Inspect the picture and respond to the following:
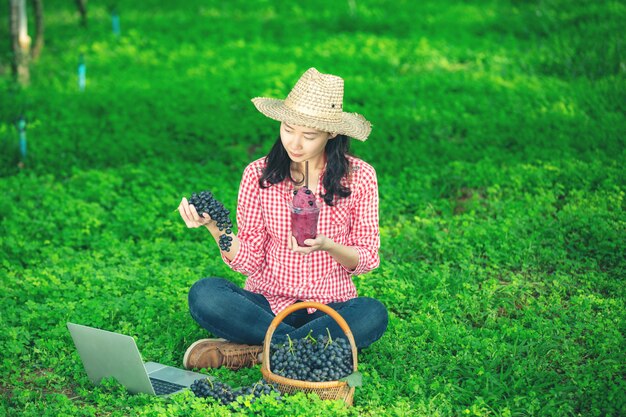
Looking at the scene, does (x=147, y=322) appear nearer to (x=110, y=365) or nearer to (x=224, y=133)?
(x=110, y=365)

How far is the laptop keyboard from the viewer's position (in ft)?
15.4

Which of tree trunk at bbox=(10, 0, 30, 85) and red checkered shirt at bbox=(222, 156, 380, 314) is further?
tree trunk at bbox=(10, 0, 30, 85)

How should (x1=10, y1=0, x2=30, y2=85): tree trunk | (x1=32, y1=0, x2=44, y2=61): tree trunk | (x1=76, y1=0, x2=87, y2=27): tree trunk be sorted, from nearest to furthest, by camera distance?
(x1=10, y1=0, x2=30, y2=85): tree trunk < (x1=32, y1=0, x2=44, y2=61): tree trunk < (x1=76, y1=0, x2=87, y2=27): tree trunk

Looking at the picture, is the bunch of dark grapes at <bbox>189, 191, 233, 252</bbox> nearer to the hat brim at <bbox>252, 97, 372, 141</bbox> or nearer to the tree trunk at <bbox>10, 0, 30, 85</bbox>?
the hat brim at <bbox>252, 97, 372, 141</bbox>

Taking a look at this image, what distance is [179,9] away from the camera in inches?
621

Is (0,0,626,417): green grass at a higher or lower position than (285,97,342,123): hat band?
lower

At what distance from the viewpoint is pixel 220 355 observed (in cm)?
507

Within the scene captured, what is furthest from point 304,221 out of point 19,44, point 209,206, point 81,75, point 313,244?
point 19,44

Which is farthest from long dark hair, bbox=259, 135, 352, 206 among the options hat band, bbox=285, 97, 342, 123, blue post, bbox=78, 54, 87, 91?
blue post, bbox=78, 54, 87, 91

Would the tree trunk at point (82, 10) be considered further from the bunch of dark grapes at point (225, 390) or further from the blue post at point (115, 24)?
the bunch of dark grapes at point (225, 390)

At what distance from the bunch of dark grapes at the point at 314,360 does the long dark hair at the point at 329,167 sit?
87 cm

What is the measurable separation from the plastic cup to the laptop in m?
1.03

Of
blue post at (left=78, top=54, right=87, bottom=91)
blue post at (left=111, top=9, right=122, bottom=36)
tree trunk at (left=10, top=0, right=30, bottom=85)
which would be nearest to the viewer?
tree trunk at (left=10, top=0, right=30, bottom=85)

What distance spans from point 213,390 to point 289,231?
1066mm
